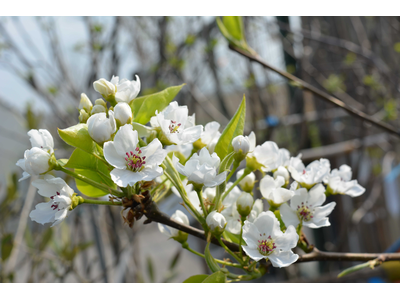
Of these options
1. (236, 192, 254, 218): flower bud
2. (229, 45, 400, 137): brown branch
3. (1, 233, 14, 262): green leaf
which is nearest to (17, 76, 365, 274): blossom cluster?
(236, 192, 254, 218): flower bud

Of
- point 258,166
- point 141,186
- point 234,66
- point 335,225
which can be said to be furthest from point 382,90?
point 141,186

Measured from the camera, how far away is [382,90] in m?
2.96

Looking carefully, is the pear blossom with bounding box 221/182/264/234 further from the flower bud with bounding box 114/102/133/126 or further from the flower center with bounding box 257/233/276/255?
the flower bud with bounding box 114/102/133/126

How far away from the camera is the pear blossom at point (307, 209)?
0.62 m

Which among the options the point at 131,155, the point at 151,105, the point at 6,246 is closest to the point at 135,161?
the point at 131,155

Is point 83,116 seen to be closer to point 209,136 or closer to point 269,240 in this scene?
point 209,136

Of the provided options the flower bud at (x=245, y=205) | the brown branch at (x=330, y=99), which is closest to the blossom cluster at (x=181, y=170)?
the flower bud at (x=245, y=205)

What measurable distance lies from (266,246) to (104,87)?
405mm

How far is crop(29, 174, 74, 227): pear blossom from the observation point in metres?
0.54

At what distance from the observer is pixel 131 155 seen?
52cm

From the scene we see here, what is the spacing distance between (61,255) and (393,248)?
172cm

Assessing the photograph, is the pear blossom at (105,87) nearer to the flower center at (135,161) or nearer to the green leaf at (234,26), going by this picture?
the flower center at (135,161)

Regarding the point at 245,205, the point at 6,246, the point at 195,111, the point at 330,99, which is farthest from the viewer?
the point at 195,111

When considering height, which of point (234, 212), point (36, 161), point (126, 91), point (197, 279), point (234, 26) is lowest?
point (197, 279)
